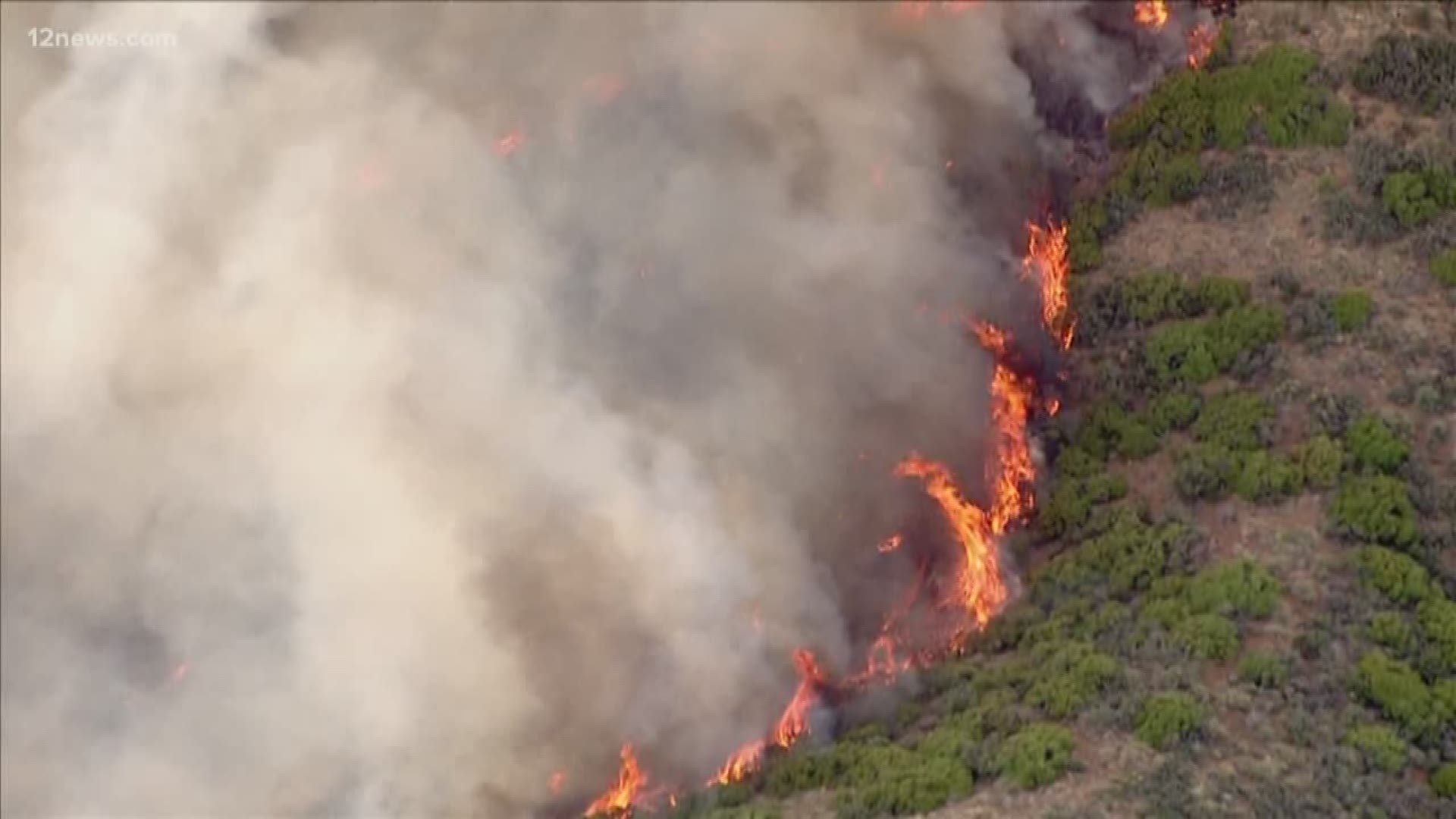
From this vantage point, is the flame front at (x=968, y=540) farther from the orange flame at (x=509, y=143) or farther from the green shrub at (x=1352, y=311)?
the orange flame at (x=509, y=143)

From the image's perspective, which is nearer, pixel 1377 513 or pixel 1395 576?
pixel 1395 576

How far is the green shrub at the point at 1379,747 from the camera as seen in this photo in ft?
87.2

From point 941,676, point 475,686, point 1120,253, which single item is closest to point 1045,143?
point 1120,253

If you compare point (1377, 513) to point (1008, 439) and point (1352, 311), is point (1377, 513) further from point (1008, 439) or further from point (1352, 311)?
point (1008, 439)

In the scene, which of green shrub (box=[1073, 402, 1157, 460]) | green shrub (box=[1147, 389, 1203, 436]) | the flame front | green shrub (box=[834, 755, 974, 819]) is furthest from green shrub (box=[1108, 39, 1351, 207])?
green shrub (box=[834, 755, 974, 819])

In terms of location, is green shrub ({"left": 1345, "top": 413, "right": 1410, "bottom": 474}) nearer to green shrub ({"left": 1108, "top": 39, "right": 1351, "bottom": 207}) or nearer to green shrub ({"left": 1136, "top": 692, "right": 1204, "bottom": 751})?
green shrub ({"left": 1136, "top": 692, "right": 1204, "bottom": 751})

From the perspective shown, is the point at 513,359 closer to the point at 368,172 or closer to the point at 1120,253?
the point at 368,172

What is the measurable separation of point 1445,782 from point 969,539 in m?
8.71

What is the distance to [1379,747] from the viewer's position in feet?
87.6

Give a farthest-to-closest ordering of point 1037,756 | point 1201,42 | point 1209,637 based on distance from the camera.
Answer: point 1201,42
point 1209,637
point 1037,756

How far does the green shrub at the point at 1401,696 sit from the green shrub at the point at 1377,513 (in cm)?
246

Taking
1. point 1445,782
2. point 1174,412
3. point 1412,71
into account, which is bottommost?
point 1445,782

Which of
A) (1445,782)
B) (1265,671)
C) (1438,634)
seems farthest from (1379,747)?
(1438,634)

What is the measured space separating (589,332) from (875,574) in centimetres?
615
